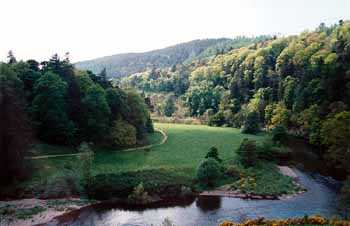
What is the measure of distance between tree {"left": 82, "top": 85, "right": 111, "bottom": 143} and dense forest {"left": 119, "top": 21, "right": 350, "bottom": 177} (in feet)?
107

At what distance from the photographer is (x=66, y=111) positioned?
5853 centimetres

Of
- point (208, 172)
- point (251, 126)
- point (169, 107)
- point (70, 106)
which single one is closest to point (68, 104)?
point (70, 106)

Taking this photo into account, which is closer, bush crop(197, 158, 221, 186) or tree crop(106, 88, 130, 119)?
bush crop(197, 158, 221, 186)

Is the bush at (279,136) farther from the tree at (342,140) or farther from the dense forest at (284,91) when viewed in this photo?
the tree at (342,140)

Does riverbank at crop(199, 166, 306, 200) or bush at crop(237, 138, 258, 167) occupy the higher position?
bush at crop(237, 138, 258, 167)

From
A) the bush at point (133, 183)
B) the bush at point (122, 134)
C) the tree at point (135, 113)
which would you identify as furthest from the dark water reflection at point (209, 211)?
the tree at point (135, 113)

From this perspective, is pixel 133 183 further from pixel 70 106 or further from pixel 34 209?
pixel 70 106

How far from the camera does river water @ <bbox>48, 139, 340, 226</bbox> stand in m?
32.9

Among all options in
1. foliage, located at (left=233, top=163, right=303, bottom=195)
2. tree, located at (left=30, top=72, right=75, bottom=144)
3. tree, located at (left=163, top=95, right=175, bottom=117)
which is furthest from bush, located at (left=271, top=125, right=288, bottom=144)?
tree, located at (left=163, top=95, right=175, bottom=117)

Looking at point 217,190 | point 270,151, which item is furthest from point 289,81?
point 217,190

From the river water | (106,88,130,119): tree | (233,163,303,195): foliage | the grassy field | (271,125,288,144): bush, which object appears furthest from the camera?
(271,125,288,144): bush

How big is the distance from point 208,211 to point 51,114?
99.4ft

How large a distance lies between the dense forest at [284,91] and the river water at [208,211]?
424 inches

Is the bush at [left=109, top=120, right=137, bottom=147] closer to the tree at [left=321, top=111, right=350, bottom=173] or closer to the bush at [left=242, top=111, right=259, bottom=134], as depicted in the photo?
the tree at [left=321, top=111, right=350, bottom=173]
